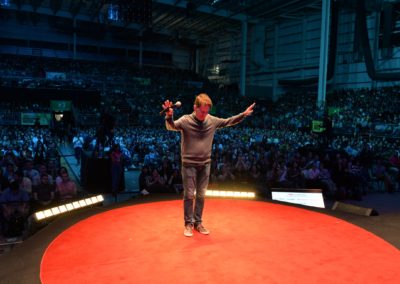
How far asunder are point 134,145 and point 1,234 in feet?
30.6

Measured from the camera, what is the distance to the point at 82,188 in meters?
10.0

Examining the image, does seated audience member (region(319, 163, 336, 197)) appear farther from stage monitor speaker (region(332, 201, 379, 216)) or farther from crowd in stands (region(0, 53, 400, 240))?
stage monitor speaker (region(332, 201, 379, 216))

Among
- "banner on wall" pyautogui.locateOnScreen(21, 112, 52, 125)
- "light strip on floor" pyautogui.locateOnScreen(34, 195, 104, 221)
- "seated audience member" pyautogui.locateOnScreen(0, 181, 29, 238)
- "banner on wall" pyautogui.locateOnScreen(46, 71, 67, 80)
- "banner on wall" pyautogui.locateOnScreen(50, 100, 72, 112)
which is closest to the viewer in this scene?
"light strip on floor" pyautogui.locateOnScreen(34, 195, 104, 221)

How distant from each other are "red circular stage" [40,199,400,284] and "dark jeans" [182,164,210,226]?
246 mm

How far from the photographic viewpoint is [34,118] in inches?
949

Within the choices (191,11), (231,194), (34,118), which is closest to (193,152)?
(231,194)

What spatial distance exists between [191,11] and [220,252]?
2824 cm

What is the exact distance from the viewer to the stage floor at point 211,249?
3.00 metres

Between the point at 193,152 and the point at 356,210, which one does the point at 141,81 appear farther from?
the point at 193,152

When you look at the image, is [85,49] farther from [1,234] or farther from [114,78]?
[1,234]

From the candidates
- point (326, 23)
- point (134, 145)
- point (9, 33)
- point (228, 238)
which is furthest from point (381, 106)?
point (9, 33)

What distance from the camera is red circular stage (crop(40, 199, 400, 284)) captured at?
9.84 feet

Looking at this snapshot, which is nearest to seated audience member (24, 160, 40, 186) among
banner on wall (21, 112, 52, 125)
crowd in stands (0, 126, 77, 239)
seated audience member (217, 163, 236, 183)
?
crowd in stands (0, 126, 77, 239)

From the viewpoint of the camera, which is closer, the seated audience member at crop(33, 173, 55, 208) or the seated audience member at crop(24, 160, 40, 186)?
the seated audience member at crop(33, 173, 55, 208)
